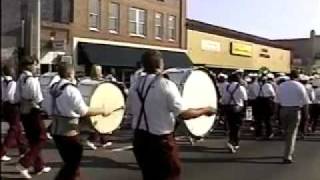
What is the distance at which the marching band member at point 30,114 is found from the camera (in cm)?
1048

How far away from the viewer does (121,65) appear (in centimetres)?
3559

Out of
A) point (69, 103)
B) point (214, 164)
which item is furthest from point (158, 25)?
point (69, 103)

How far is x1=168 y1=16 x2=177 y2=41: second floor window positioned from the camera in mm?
42588

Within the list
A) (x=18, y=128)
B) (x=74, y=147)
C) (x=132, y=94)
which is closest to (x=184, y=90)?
(x=18, y=128)

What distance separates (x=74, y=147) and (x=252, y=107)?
11.6m

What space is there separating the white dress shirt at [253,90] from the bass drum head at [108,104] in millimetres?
5417

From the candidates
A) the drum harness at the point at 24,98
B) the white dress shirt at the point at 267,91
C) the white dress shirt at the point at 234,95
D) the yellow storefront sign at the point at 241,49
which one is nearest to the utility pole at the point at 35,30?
the white dress shirt at the point at 267,91

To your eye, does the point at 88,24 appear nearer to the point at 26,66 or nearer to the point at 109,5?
the point at 109,5

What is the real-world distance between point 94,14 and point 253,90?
16479mm

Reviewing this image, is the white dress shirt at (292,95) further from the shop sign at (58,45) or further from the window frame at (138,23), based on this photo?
the window frame at (138,23)

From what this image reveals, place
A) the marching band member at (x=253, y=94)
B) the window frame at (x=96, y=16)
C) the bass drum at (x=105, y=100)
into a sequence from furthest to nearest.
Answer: the window frame at (x=96, y=16) < the marching band member at (x=253, y=94) < the bass drum at (x=105, y=100)

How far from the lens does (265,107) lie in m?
18.8

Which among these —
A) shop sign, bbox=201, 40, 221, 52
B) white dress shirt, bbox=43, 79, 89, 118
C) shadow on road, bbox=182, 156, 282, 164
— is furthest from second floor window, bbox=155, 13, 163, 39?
white dress shirt, bbox=43, 79, 89, 118

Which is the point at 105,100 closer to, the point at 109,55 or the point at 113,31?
the point at 109,55
